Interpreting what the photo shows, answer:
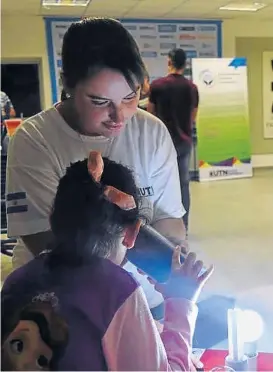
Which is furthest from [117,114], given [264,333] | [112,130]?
[264,333]

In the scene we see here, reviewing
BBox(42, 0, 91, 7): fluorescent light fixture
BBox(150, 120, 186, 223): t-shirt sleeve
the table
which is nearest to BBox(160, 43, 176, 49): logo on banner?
BBox(42, 0, 91, 7): fluorescent light fixture

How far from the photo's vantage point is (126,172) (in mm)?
908

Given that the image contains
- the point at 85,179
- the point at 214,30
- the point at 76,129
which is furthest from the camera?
the point at 214,30

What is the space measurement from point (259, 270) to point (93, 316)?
2822mm

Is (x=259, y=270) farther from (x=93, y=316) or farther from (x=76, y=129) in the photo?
(x=93, y=316)

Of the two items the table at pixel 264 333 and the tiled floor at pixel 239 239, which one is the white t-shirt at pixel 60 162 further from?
the tiled floor at pixel 239 239

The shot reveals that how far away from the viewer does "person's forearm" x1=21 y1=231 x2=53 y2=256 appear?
35.6 inches

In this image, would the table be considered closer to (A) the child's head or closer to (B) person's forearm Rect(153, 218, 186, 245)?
(B) person's forearm Rect(153, 218, 186, 245)

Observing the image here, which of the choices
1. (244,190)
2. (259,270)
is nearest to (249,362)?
(259,270)

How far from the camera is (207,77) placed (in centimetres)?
713

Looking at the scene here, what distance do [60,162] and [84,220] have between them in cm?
27

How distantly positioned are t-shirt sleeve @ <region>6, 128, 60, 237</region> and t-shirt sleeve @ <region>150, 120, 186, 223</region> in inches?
9.8

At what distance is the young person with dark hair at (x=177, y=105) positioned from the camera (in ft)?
12.9

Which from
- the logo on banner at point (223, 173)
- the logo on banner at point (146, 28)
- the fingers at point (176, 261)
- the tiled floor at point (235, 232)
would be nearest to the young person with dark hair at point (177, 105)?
the tiled floor at point (235, 232)
